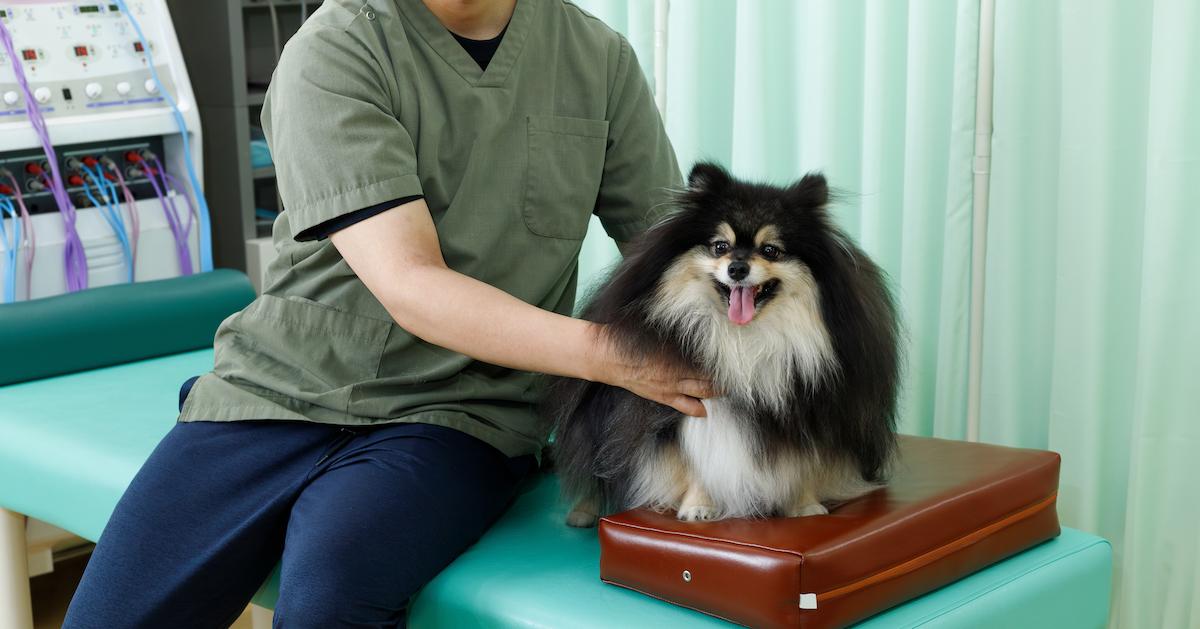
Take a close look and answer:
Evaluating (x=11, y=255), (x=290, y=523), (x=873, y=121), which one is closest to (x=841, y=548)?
(x=290, y=523)

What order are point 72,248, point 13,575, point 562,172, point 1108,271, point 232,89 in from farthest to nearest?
point 232,89
point 72,248
point 13,575
point 1108,271
point 562,172

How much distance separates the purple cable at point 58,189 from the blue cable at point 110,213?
53 millimetres

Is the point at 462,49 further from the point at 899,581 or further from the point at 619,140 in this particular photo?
the point at 899,581

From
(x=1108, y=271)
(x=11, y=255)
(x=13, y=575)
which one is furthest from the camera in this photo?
(x=11, y=255)

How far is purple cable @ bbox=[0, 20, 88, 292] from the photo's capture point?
2314 mm

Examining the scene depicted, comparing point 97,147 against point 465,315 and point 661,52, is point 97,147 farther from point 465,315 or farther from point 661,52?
point 465,315

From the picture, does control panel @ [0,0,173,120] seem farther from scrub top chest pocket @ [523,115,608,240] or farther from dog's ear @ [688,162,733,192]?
dog's ear @ [688,162,733,192]

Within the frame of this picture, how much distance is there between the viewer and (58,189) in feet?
7.74

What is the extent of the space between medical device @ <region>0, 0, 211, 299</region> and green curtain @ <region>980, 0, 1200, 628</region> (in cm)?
172

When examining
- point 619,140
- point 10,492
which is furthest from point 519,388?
point 10,492

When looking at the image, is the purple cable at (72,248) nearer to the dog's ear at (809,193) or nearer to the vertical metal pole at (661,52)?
the vertical metal pole at (661,52)

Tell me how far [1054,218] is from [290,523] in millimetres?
1251

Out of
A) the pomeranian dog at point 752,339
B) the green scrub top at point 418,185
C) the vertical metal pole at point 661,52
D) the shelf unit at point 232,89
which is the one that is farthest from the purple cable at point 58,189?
the pomeranian dog at point 752,339

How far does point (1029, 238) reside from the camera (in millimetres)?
1881
